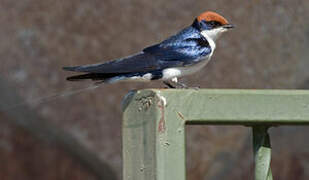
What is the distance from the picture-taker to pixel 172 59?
2291 millimetres

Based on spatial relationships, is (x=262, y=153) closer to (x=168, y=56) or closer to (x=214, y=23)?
(x=168, y=56)

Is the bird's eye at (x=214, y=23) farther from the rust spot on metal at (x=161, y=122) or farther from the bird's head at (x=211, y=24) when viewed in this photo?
the rust spot on metal at (x=161, y=122)

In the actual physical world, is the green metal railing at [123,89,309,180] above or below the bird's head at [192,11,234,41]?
below

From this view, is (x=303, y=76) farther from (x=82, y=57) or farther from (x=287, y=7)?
(x=82, y=57)

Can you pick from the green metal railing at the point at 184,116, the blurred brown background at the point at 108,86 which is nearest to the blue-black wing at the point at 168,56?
the blurred brown background at the point at 108,86

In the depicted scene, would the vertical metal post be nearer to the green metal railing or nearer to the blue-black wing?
the green metal railing

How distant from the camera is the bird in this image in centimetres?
215

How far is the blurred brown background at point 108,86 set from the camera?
2854mm

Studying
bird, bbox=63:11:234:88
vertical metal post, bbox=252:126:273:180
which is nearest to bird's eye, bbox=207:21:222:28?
bird, bbox=63:11:234:88

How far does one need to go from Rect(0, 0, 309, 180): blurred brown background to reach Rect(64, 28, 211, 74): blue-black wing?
45 cm

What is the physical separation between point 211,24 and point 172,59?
221mm

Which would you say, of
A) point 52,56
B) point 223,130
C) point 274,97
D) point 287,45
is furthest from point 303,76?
point 274,97

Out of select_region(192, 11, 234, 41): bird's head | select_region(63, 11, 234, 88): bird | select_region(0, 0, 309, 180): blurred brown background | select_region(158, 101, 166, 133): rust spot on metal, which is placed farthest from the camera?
select_region(0, 0, 309, 180): blurred brown background

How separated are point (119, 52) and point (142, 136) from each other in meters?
1.48
